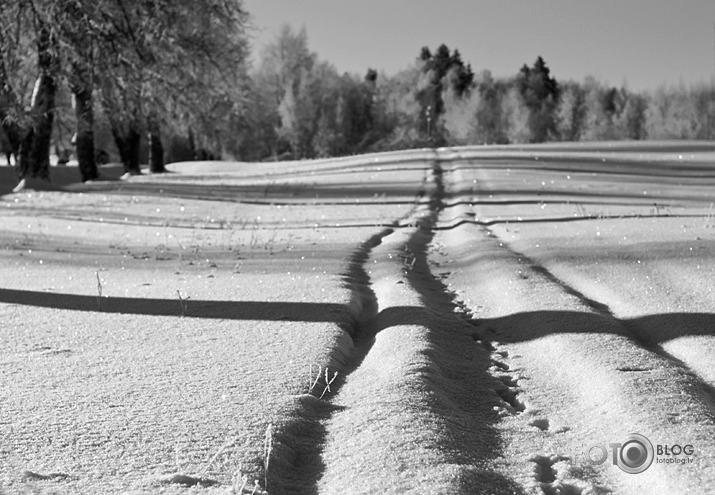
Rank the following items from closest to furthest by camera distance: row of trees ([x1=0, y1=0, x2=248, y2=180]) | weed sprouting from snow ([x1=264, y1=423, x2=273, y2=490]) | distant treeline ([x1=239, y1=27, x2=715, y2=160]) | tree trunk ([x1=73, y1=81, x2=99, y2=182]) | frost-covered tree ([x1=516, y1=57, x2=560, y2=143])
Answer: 1. weed sprouting from snow ([x1=264, y1=423, x2=273, y2=490])
2. row of trees ([x1=0, y1=0, x2=248, y2=180])
3. tree trunk ([x1=73, y1=81, x2=99, y2=182])
4. distant treeline ([x1=239, y1=27, x2=715, y2=160])
5. frost-covered tree ([x1=516, y1=57, x2=560, y2=143])

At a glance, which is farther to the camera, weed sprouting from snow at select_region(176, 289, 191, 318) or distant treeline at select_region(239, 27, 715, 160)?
distant treeline at select_region(239, 27, 715, 160)

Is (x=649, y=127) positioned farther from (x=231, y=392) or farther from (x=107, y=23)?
(x=231, y=392)

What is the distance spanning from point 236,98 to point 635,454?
2064 centimetres

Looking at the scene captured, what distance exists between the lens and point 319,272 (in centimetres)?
646

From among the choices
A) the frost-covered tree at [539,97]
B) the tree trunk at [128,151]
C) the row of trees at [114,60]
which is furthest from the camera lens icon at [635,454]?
the frost-covered tree at [539,97]

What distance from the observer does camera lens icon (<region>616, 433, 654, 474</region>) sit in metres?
2.50

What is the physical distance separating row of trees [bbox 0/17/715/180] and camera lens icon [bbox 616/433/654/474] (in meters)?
13.1

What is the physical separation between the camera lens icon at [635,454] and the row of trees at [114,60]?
13.1 m

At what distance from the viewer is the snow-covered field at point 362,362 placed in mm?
2438

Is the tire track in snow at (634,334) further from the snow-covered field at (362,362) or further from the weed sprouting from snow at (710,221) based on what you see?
the weed sprouting from snow at (710,221)

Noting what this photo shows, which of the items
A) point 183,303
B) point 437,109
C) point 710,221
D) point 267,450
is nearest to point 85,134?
point 710,221

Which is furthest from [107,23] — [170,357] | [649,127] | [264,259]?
[649,127]

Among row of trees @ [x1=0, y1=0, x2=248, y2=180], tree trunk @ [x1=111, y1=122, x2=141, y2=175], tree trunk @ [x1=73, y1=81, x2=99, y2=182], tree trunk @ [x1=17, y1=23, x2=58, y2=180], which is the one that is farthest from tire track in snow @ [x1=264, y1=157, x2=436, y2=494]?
tree trunk @ [x1=111, y1=122, x2=141, y2=175]

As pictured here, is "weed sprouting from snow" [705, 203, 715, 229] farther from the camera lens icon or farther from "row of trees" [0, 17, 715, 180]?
"row of trees" [0, 17, 715, 180]
